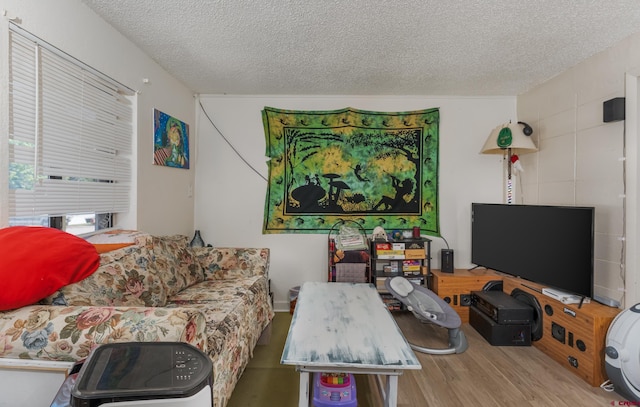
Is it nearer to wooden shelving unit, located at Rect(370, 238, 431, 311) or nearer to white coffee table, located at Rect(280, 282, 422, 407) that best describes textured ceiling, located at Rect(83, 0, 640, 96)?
wooden shelving unit, located at Rect(370, 238, 431, 311)

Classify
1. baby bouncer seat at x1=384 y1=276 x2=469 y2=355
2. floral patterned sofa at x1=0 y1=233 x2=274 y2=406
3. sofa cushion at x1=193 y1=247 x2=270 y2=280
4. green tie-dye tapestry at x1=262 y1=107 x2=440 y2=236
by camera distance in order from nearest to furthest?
1. floral patterned sofa at x1=0 y1=233 x2=274 y2=406
2. baby bouncer seat at x1=384 y1=276 x2=469 y2=355
3. sofa cushion at x1=193 y1=247 x2=270 y2=280
4. green tie-dye tapestry at x1=262 y1=107 x2=440 y2=236

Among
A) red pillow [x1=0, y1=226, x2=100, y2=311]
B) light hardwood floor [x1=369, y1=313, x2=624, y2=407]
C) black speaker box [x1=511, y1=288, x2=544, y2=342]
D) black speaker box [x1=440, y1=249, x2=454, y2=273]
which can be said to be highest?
red pillow [x1=0, y1=226, x2=100, y2=311]

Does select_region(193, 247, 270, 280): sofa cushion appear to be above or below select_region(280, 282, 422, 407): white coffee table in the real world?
above

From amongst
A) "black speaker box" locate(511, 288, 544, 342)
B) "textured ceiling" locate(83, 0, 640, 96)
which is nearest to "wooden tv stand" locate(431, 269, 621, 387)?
"black speaker box" locate(511, 288, 544, 342)

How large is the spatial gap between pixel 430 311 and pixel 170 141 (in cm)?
273

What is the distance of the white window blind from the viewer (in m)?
1.60

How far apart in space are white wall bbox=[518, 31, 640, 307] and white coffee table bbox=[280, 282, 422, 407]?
1749 millimetres

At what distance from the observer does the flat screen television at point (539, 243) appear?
2293 mm

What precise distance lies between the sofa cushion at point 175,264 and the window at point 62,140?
1.43 ft

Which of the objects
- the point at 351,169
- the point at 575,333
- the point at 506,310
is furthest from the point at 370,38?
the point at 575,333

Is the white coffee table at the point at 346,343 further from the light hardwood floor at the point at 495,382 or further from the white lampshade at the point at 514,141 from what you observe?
the white lampshade at the point at 514,141

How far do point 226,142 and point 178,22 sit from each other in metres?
1.56

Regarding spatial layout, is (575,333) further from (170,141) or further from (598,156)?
(170,141)

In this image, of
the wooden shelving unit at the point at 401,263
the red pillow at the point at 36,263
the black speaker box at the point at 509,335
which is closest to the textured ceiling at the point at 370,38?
the red pillow at the point at 36,263
